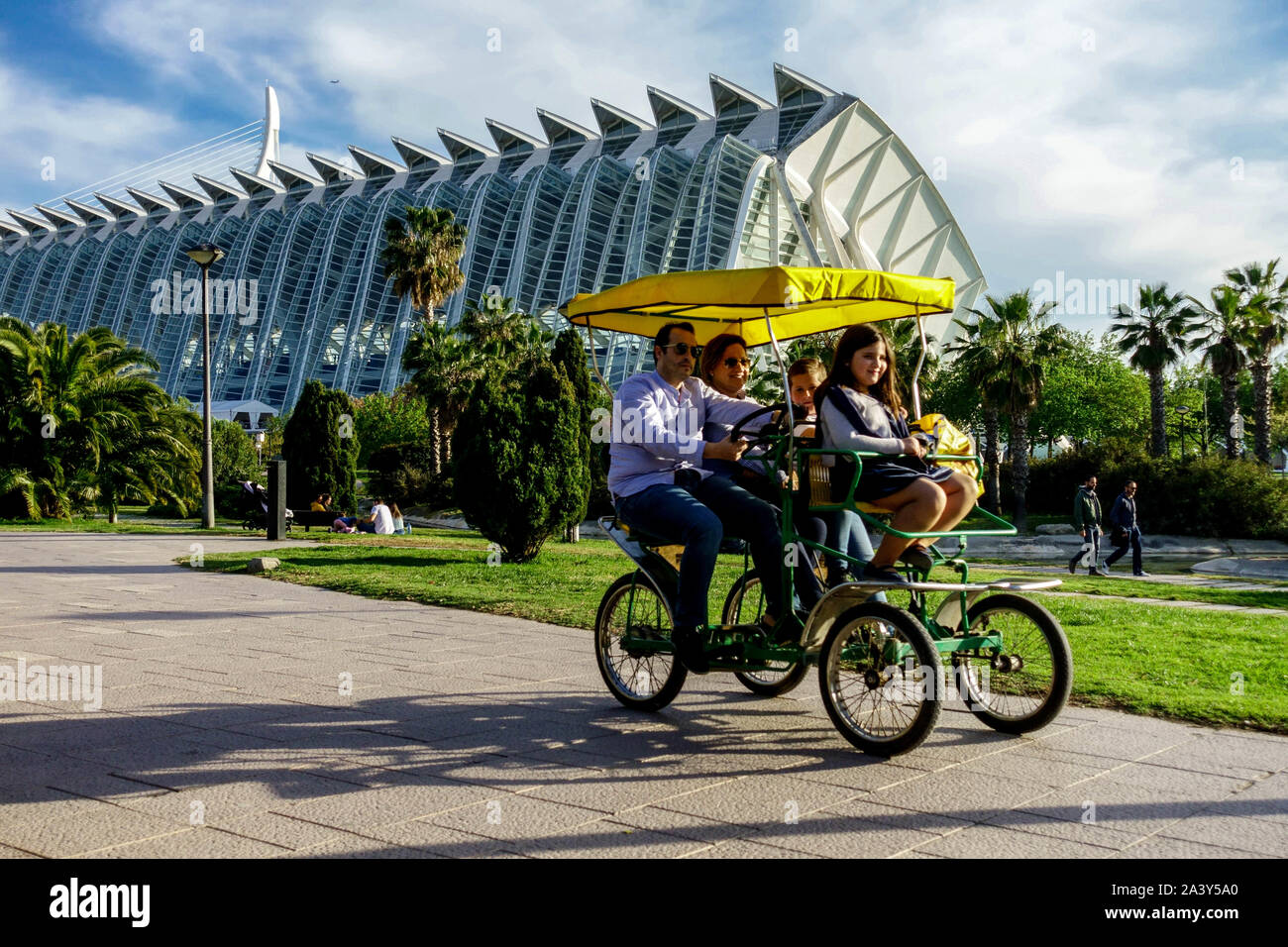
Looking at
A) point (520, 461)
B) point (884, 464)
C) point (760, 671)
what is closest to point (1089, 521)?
point (520, 461)

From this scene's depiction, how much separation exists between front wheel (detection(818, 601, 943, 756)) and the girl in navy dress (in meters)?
0.25

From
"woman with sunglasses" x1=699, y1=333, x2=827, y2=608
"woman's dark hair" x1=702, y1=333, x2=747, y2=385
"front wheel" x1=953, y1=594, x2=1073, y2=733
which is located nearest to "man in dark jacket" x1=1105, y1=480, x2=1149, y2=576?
"woman with sunglasses" x1=699, y1=333, x2=827, y2=608

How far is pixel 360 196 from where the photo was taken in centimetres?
9444

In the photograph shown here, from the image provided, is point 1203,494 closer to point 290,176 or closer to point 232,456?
point 232,456

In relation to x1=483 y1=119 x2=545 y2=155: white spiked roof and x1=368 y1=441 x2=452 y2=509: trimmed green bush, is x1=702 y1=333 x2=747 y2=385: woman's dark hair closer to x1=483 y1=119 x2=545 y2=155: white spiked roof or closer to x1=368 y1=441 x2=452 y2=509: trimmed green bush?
x1=368 y1=441 x2=452 y2=509: trimmed green bush

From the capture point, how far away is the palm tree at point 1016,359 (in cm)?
4244

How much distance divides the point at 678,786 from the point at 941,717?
6.37 ft

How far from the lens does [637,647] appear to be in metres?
5.74

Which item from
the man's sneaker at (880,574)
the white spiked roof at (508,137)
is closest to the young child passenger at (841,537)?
the man's sneaker at (880,574)

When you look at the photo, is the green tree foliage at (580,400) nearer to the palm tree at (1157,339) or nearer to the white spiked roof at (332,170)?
the palm tree at (1157,339)

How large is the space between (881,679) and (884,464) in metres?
1.02

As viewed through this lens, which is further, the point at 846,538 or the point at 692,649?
the point at 692,649
